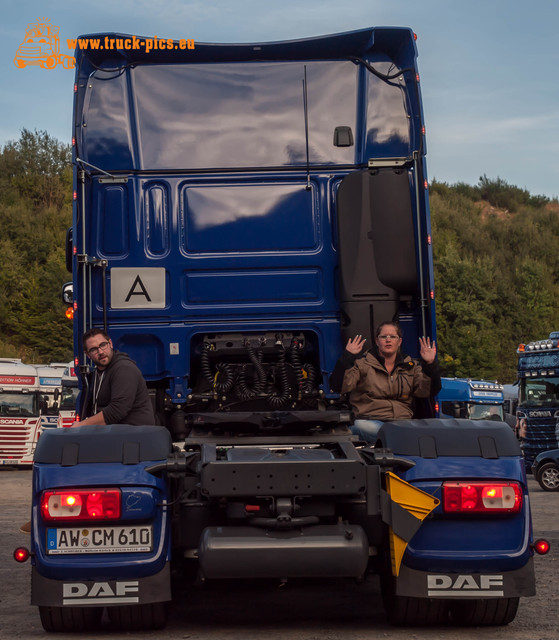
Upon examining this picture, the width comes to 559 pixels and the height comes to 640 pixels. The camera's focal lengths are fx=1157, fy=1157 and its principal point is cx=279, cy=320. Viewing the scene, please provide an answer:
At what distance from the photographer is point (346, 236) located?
859cm

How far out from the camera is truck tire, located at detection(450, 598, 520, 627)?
19.9 feet

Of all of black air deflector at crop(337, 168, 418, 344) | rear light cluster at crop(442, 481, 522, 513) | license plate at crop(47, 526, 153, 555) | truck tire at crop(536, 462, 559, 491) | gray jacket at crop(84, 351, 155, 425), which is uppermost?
black air deflector at crop(337, 168, 418, 344)

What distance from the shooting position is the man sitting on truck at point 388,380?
8016 millimetres

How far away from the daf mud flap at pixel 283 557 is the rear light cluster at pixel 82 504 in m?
0.50

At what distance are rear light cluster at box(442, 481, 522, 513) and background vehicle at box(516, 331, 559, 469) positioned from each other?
21703 millimetres

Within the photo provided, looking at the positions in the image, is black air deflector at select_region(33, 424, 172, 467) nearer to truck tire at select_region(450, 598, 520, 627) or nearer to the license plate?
the license plate

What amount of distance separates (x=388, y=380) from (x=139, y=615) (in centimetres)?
273

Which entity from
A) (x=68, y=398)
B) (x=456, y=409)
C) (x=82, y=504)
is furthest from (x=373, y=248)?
(x=68, y=398)

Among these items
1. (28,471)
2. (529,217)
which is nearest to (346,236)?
(28,471)

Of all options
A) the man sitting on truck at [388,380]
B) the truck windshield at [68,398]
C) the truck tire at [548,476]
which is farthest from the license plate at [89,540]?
the truck windshield at [68,398]

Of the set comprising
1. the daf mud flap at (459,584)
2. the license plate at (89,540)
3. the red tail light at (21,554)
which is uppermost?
the license plate at (89,540)

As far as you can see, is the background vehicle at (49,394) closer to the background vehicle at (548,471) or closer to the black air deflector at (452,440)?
the background vehicle at (548,471)

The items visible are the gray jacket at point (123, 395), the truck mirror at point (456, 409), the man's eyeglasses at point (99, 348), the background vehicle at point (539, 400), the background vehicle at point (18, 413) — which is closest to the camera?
the gray jacket at point (123, 395)

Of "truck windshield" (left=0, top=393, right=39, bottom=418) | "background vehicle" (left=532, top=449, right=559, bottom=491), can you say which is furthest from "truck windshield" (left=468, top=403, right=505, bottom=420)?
"truck windshield" (left=0, top=393, right=39, bottom=418)
